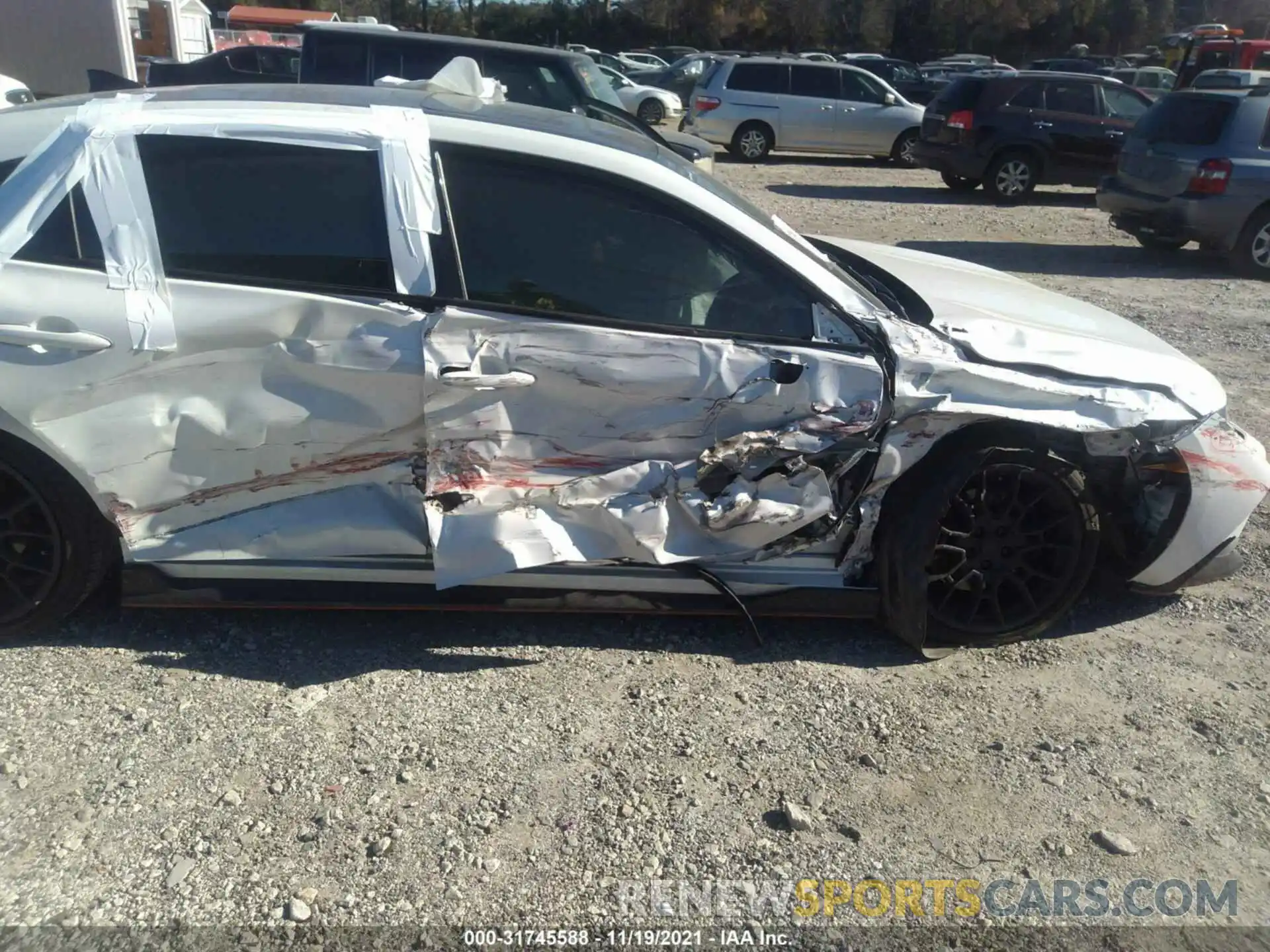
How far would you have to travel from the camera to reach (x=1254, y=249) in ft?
34.1

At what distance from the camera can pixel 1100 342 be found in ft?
12.4

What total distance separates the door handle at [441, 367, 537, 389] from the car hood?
1.43m

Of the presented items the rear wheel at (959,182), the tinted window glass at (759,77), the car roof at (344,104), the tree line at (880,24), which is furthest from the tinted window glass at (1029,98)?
the tree line at (880,24)

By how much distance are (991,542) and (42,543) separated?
3.12 m

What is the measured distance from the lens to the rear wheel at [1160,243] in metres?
10.9

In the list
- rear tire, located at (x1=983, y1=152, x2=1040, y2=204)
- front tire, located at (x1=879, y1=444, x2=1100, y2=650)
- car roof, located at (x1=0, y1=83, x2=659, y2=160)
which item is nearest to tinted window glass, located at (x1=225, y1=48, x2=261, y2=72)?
rear tire, located at (x1=983, y1=152, x2=1040, y2=204)

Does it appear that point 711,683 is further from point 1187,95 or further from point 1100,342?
point 1187,95

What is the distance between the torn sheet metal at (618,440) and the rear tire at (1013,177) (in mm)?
12754

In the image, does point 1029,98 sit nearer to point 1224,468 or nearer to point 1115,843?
point 1224,468

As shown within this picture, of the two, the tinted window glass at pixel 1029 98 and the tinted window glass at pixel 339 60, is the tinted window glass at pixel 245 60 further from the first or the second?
the tinted window glass at pixel 1029 98

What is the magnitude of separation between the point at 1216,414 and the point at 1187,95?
8.65 meters

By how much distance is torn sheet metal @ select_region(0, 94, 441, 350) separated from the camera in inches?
126

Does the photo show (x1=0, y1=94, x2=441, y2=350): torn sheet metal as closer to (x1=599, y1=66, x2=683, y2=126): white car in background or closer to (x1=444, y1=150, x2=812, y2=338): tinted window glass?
(x1=444, y1=150, x2=812, y2=338): tinted window glass

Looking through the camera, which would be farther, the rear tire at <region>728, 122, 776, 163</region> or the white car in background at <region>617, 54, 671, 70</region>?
the white car in background at <region>617, 54, 671, 70</region>
